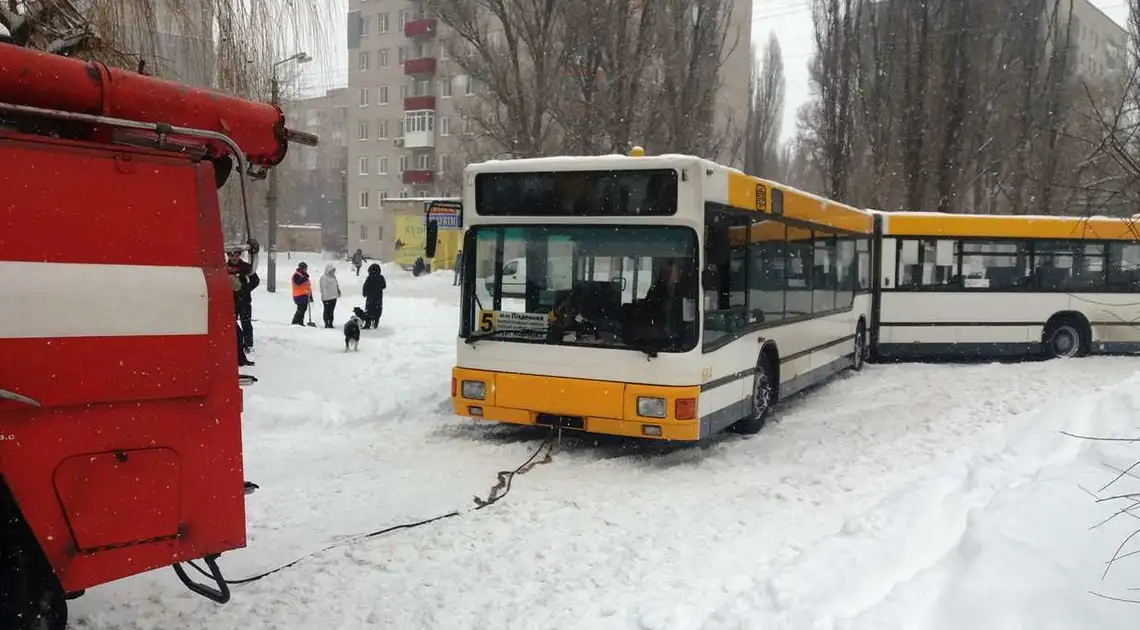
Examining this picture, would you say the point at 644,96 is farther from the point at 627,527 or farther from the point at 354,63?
the point at 354,63

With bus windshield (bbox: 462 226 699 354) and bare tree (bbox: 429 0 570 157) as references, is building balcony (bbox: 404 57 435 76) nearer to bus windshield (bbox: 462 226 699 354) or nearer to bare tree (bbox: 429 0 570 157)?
bare tree (bbox: 429 0 570 157)

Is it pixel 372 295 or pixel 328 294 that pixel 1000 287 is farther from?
pixel 328 294

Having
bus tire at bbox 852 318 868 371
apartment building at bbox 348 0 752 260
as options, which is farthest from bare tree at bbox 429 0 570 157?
apartment building at bbox 348 0 752 260

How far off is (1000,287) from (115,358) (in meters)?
16.3

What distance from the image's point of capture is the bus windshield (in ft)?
26.3

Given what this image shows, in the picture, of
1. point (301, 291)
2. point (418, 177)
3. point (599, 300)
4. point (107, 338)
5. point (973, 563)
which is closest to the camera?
point (107, 338)

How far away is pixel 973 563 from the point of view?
175 inches

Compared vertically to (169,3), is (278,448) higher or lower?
lower

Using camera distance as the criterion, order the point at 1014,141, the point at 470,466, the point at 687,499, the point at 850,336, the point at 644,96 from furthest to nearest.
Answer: the point at 1014,141, the point at 644,96, the point at 850,336, the point at 470,466, the point at 687,499

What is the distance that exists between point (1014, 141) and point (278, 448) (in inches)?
1049

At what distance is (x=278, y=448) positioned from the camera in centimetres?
880

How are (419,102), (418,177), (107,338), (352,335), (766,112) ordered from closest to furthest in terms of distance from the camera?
(107,338) < (352,335) < (766,112) < (418,177) < (419,102)

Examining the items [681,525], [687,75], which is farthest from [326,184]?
[681,525]

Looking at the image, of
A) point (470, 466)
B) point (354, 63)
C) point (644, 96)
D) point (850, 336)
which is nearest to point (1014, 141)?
point (644, 96)
